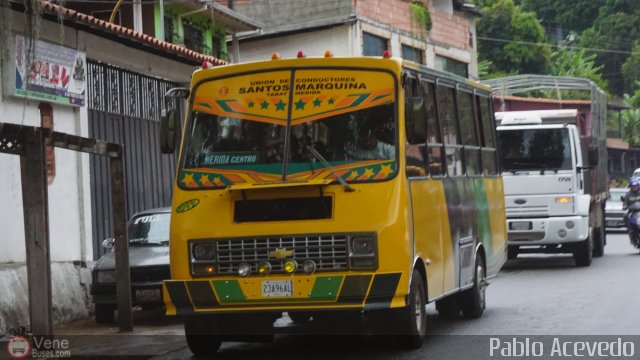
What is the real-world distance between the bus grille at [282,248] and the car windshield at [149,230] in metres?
5.47

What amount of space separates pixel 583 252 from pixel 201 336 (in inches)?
478

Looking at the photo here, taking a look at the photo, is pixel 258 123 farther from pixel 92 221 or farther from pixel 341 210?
pixel 92 221

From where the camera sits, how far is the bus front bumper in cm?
988

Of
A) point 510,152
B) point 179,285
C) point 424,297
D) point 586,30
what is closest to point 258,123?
point 179,285

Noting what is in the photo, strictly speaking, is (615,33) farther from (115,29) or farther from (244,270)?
(244,270)

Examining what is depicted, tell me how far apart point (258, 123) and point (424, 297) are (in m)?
2.36

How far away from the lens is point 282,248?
10094 mm

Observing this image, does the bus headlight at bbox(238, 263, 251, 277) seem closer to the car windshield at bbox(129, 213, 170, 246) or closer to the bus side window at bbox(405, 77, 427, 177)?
the bus side window at bbox(405, 77, 427, 177)

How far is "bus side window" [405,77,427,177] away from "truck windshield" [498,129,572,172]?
10138 mm

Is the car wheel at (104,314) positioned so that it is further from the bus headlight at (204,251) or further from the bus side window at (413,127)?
the bus side window at (413,127)

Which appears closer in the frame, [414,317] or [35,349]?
[414,317]

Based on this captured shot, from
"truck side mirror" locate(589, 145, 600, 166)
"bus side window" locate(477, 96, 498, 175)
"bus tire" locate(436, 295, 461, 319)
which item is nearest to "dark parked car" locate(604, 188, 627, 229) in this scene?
"truck side mirror" locate(589, 145, 600, 166)

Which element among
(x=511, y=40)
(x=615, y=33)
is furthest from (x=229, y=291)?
(x=615, y=33)

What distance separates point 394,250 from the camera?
390 inches
